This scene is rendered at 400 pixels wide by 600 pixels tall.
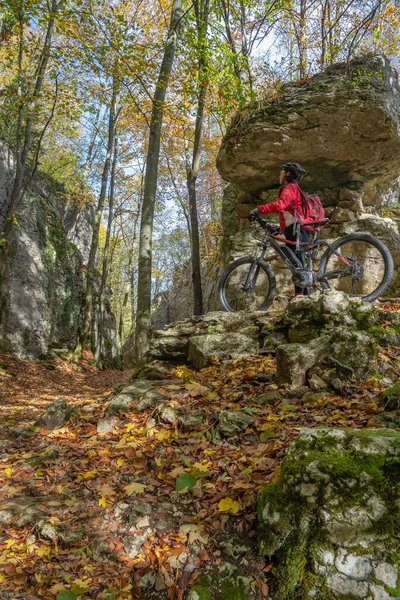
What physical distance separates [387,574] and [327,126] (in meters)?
9.20

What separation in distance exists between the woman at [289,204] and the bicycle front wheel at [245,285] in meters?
0.61

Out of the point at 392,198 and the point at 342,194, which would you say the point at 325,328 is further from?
the point at 392,198

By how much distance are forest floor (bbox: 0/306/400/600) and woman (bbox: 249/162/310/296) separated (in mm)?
2679

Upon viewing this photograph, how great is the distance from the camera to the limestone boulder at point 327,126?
900 centimetres

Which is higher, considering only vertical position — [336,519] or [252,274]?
[252,274]

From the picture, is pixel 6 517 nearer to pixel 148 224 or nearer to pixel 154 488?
pixel 154 488

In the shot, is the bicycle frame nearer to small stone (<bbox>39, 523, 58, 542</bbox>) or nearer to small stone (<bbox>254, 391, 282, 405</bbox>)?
small stone (<bbox>254, 391, 282, 405</bbox>)

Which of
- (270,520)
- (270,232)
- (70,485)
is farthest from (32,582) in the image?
(270,232)

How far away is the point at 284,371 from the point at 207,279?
12.3 meters

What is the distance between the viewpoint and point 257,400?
14.3ft

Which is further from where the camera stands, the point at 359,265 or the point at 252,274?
the point at 252,274

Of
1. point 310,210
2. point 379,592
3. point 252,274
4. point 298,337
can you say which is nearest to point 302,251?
point 310,210

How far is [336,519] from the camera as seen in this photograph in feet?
7.66

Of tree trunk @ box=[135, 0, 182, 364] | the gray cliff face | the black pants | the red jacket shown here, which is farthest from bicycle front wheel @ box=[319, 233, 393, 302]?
the gray cliff face
